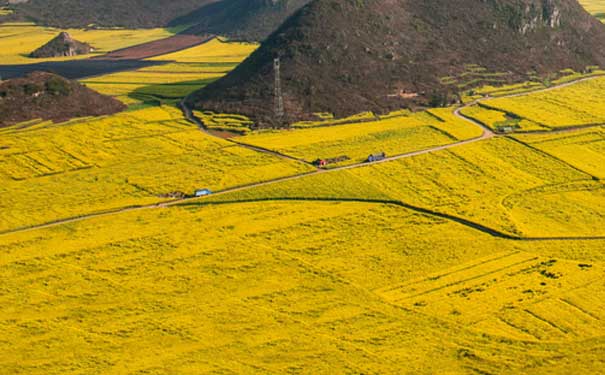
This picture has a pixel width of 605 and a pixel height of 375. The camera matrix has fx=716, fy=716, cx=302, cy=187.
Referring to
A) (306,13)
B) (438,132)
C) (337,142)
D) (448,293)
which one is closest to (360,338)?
(448,293)

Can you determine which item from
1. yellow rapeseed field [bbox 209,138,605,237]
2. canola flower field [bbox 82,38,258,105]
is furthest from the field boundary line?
canola flower field [bbox 82,38,258,105]

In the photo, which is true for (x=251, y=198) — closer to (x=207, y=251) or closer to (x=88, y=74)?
(x=207, y=251)

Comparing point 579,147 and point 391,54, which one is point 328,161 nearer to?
point 579,147

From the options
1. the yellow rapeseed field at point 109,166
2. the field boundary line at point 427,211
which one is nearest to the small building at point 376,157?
the yellow rapeseed field at point 109,166

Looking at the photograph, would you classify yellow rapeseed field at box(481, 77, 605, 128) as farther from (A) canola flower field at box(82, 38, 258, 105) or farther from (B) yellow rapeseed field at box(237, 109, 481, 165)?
(A) canola flower field at box(82, 38, 258, 105)

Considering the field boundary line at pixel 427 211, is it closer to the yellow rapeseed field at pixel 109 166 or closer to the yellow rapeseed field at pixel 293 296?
the yellow rapeseed field at pixel 293 296

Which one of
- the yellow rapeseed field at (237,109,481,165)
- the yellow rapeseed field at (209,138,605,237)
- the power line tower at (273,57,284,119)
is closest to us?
the yellow rapeseed field at (209,138,605,237)

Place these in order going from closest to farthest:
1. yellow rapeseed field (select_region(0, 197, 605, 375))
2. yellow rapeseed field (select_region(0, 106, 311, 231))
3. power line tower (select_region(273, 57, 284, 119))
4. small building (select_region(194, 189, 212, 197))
Result: 1. yellow rapeseed field (select_region(0, 197, 605, 375))
2. yellow rapeseed field (select_region(0, 106, 311, 231))
3. small building (select_region(194, 189, 212, 197))
4. power line tower (select_region(273, 57, 284, 119))

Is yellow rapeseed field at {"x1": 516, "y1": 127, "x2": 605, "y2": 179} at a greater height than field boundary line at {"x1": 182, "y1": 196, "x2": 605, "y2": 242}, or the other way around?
yellow rapeseed field at {"x1": 516, "y1": 127, "x2": 605, "y2": 179}

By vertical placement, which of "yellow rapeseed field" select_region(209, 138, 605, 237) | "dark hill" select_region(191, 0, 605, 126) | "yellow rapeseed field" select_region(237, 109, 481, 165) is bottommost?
"yellow rapeseed field" select_region(209, 138, 605, 237)
